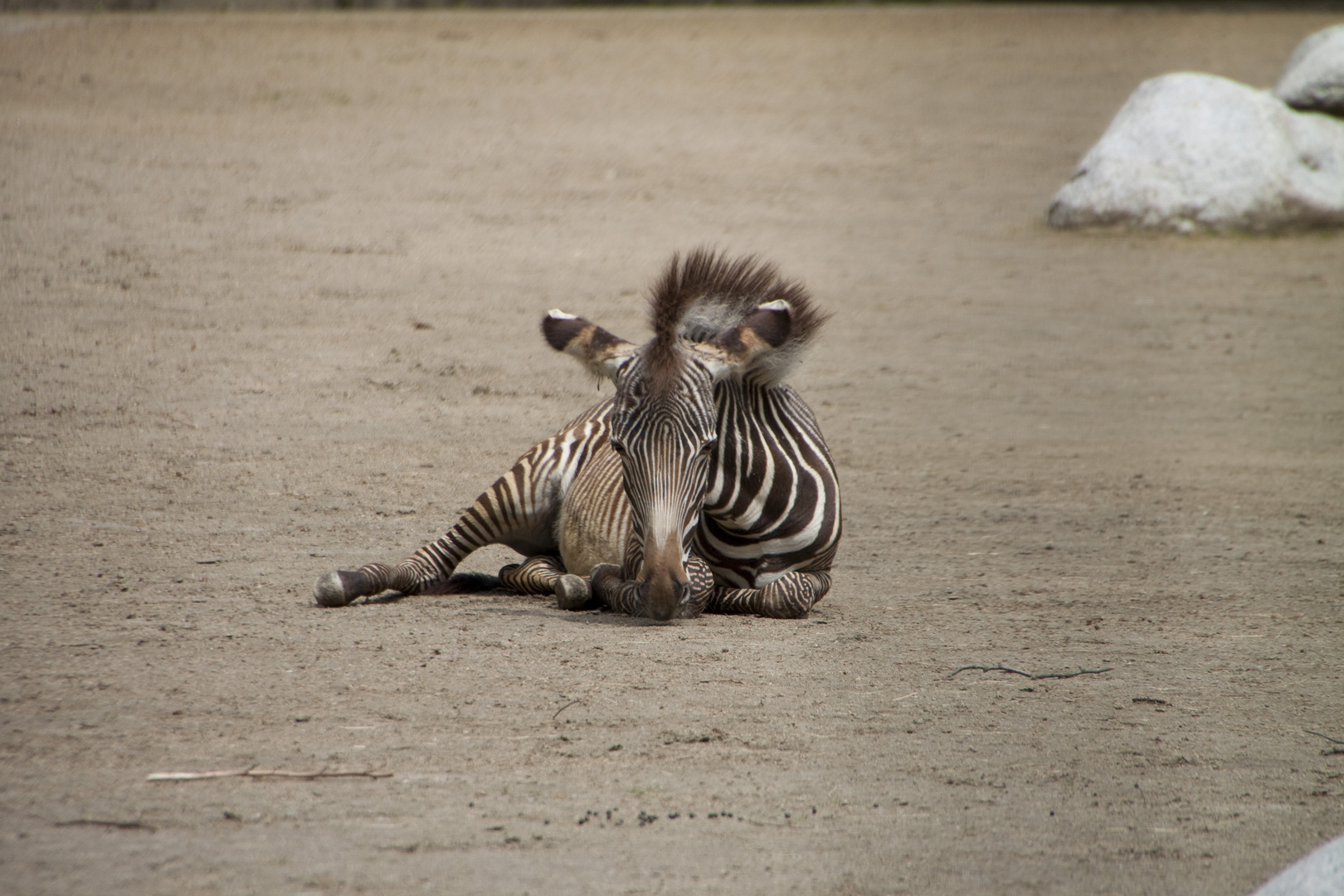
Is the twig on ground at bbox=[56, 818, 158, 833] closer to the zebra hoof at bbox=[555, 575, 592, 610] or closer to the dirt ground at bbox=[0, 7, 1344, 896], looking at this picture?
the dirt ground at bbox=[0, 7, 1344, 896]

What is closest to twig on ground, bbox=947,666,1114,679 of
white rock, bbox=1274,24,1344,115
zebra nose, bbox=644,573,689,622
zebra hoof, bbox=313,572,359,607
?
zebra nose, bbox=644,573,689,622

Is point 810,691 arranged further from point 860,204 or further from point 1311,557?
point 860,204

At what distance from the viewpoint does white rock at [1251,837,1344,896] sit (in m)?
2.71

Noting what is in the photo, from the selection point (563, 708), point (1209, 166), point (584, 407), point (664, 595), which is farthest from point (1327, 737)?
point (1209, 166)

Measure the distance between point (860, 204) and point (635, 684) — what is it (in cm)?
1013

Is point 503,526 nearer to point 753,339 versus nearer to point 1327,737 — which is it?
point 753,339

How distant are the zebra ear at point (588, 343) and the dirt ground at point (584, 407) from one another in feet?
3.10

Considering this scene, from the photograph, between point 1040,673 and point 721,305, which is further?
point 721,305

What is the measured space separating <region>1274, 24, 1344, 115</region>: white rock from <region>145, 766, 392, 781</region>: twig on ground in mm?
13137

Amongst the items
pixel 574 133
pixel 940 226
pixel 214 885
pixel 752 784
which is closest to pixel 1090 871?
pixel 752 784

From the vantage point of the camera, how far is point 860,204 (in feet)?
45.9

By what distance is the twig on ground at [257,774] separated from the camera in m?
3.68

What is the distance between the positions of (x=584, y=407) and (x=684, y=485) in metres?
4.26

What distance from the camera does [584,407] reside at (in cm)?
924
